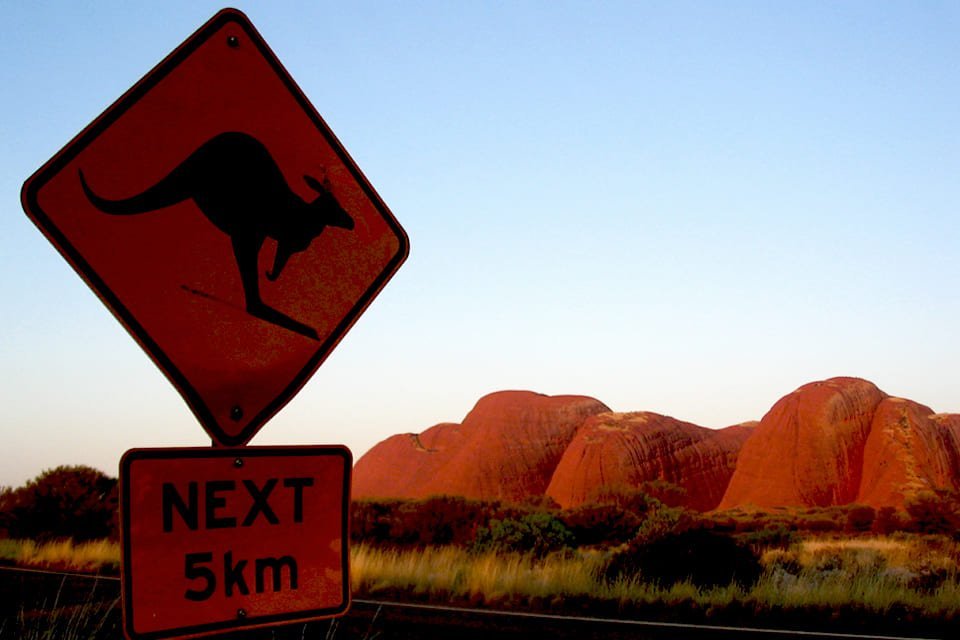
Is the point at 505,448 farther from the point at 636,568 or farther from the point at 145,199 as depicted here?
the point at 145,199

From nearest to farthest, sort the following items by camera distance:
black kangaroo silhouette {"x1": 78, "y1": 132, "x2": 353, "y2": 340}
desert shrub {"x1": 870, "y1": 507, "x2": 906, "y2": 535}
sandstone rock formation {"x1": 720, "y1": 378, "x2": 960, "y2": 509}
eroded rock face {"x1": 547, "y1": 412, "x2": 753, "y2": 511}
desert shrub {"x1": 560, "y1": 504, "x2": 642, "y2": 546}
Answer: black kangaroo silhouette {"x1": 78, "y1": 132, "x2": 353, "y2": 340}, desert shrub {"x1": 560, "y1": 504, "x2": 642, "y2": 546}, desert shrub {"x1": 870, "y1": 507, "x2": 906, "y2": 535}, sandstone rock formation {"x1": 720, "y1": 378, "x2": 960, "y2": 509}, eroded rock face {"x1": 547, "y1": 412, "x2": 753, "y2": 511}

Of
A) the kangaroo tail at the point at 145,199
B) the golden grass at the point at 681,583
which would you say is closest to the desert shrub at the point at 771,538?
the golden grass at the point at 681,583

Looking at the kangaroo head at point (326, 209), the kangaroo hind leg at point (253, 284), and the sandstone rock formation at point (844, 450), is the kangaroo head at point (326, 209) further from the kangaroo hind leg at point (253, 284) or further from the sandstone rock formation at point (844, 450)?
the sandstone rock formation at point (844, 450)

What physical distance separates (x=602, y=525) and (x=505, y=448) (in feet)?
91.2

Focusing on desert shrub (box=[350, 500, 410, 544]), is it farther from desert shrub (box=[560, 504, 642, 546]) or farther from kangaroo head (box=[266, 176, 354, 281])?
kangaroo head (box=[266, 176, 354, 281])

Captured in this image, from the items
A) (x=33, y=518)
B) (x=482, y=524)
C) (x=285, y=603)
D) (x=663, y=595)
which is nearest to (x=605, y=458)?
(x=482, y=524)

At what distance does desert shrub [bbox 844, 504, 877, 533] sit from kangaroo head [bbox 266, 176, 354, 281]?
34.5 meters

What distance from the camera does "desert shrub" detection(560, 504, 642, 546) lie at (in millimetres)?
27781

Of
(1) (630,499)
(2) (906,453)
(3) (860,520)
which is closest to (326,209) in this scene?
(3) (860,520)

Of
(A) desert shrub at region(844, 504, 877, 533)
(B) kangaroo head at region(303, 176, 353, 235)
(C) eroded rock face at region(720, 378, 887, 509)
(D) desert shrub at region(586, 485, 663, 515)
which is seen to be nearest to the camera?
(B) kangaroo head at region(303, 176, 353, 235)

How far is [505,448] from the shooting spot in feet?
183

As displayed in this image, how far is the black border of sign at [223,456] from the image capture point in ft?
6.77

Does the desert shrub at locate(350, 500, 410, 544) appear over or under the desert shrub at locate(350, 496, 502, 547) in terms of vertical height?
under

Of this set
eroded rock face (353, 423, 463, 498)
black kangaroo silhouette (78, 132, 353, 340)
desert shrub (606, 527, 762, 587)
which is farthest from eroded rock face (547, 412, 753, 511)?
black kangaroo silhouette (78, 132, 353, 340)
